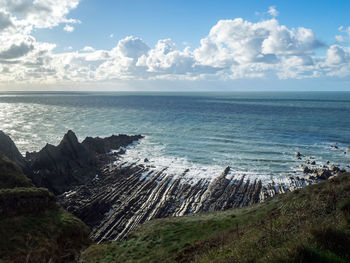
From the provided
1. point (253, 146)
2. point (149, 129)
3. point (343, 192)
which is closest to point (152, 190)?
point (343, 192)

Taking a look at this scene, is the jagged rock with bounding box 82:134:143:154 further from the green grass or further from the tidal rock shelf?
the green grass

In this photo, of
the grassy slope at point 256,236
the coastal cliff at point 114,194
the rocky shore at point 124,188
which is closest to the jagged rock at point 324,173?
the rocky shore at point 124,188

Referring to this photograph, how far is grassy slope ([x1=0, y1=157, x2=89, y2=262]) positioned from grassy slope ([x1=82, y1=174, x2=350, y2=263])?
269cm

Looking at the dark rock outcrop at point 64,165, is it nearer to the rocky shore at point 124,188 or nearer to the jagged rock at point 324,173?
the rocky shore at point 124,188

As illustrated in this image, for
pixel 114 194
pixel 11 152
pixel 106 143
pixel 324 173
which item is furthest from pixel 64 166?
pixel 324 173

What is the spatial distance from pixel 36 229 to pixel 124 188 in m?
17.0

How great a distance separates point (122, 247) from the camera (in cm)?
2259

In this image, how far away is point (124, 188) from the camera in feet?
131

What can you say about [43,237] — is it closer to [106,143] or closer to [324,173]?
[106,143]

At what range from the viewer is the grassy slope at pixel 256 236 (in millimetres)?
9109

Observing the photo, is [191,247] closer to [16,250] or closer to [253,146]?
[16,250]

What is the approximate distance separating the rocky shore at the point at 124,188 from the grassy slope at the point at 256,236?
4.95 meters

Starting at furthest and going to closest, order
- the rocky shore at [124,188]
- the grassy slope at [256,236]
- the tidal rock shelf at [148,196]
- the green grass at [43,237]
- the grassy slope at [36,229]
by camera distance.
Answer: the rocky shore at [124,188], the tidal rock shelf at [148,196], the grassy slope at [36,229], the green grass at [43,237], the grassy slope at [256,236]

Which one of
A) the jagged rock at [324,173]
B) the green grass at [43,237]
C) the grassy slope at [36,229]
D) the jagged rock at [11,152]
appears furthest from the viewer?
the jagged rock at [324,173]
